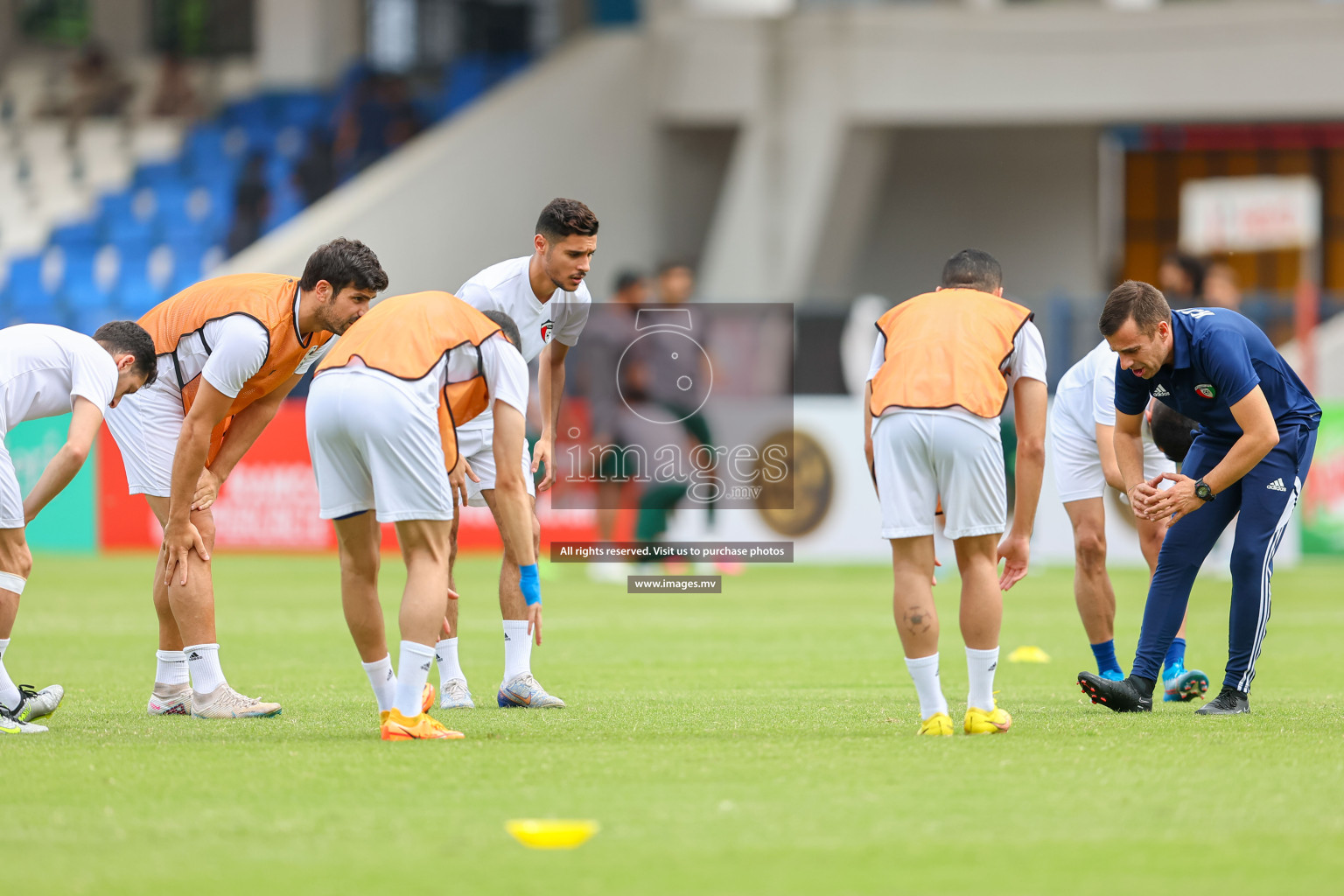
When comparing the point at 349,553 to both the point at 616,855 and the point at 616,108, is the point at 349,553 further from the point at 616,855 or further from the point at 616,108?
the point at 616,108

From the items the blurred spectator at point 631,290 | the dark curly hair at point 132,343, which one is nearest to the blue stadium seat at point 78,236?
the blurred spectator at point 631,290

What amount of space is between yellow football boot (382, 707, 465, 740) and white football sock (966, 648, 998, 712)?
2.04 metres

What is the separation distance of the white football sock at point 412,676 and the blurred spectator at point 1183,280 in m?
6.12

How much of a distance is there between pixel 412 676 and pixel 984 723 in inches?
89.7

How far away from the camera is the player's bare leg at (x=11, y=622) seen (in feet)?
22.8

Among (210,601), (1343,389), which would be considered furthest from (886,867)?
(1343,389)

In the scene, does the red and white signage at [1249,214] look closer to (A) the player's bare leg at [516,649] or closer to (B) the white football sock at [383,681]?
(A) the player's bare leg at [516,649]

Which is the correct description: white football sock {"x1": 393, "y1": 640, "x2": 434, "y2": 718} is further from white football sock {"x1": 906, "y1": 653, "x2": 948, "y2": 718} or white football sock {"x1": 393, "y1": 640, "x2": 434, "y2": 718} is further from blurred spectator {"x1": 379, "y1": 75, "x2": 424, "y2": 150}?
blurred spectator {"x1": 379, "y1": 75, "x2": 424, "y2": 150}

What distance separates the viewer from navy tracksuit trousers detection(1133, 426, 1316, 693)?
7375 mm

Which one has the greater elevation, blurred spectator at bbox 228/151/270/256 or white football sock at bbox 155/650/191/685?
blurred spectator at bbox 228/151/270/256

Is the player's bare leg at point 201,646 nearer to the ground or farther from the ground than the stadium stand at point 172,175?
nearer to the ground

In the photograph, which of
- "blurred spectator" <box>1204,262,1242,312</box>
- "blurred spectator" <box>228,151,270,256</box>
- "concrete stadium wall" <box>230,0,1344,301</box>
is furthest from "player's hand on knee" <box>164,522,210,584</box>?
"blurred spectator" <box>228,151,270,256</box>

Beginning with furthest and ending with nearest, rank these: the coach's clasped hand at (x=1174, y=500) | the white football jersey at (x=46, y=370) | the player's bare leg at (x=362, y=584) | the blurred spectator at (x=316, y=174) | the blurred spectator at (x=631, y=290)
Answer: the blurred spectator at (x=316, y=174) < the blurred spectator at (x=631, y=290) < the coach's clasped hand at (x=1174, y=500) < the white football jersey at (x=46, y=370) < the player's bare leg at (x=362, y=584)

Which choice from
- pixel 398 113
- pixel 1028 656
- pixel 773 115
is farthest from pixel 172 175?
pixel 1028 656
